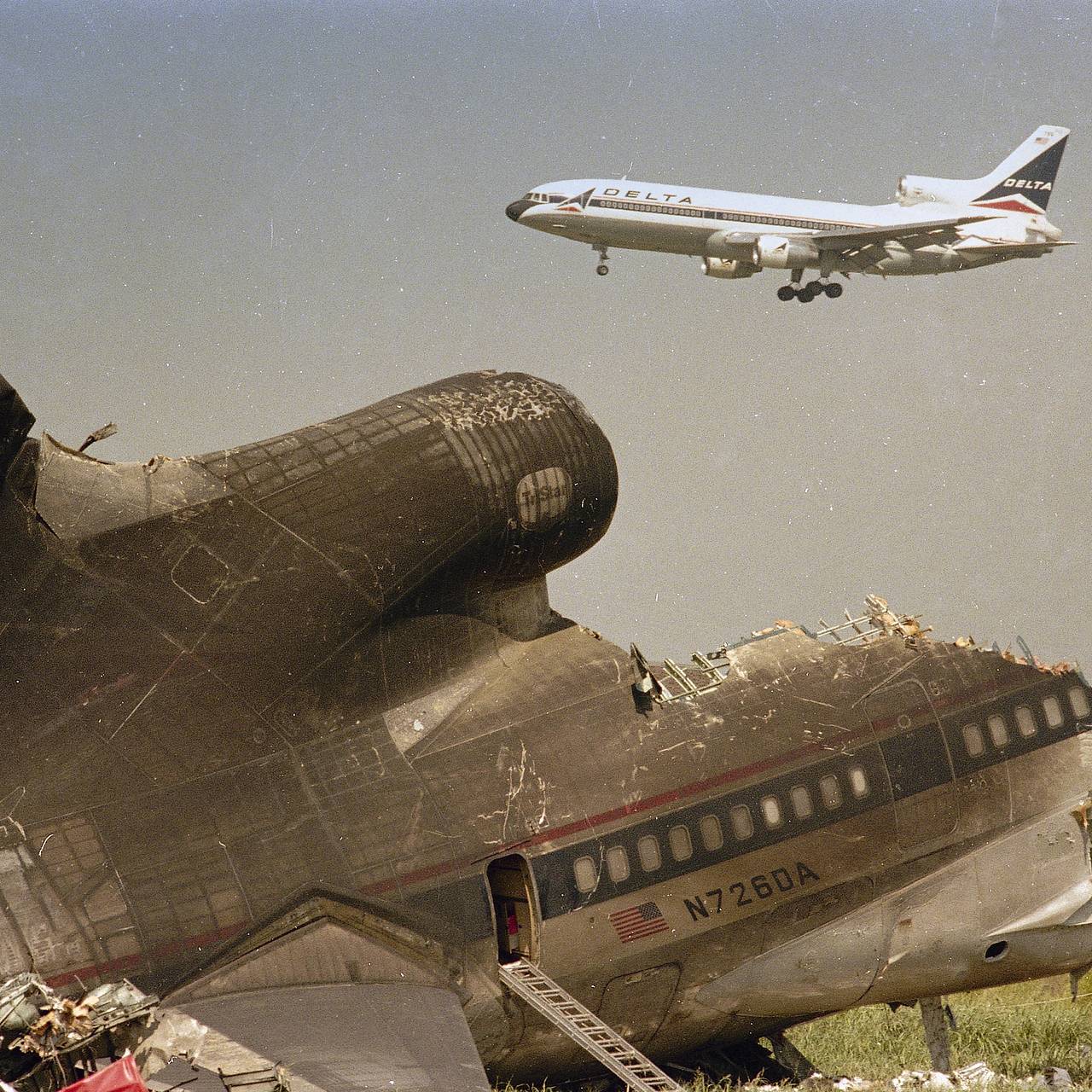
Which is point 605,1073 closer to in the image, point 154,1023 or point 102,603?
point 154,1023

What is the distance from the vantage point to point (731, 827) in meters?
13.5

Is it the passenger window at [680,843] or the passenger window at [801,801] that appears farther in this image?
the passenger window at [801,801]

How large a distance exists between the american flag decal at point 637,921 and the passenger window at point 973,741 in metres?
3.80

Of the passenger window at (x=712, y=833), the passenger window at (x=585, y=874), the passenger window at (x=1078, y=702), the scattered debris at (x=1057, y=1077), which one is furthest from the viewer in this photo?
the scattered debris at (x=1057, y=1077)

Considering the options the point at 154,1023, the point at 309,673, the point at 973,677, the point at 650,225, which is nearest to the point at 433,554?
the point at 309,673

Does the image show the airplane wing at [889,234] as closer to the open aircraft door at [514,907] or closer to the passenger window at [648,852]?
the passenger window at [648,852]

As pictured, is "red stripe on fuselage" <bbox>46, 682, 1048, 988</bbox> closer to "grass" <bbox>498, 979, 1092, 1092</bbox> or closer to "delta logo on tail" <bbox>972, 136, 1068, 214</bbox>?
"grass" <bbox>498, 979, 1092, 1092</bbox>

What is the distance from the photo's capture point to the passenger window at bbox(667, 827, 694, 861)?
43.6 ft

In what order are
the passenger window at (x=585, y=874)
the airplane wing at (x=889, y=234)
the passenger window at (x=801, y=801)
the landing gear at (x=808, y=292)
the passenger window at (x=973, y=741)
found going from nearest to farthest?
the passenger window at (x=585, y=874), the passenger window at (x=801, y=801), the passenger window at (x=973, y=741), the landing gear at (x=808, y=292), the airplane wing at (x=889, y=234)

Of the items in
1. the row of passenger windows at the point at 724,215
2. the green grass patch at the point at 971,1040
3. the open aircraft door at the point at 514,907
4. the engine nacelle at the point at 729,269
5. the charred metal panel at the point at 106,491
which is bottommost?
the green grass patch at the point at 971,1040

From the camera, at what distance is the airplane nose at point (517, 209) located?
42.8 meters

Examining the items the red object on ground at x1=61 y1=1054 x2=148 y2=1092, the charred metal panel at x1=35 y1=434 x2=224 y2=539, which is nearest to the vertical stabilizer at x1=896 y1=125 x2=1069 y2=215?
the charred metal panel at x1=35 y1=434 x2=224 y2=539

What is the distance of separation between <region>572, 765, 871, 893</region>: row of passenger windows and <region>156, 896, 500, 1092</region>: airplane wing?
163 cm

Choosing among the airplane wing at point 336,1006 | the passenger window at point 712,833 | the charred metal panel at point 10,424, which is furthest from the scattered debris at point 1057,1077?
the charred metal panel at point 10,424
